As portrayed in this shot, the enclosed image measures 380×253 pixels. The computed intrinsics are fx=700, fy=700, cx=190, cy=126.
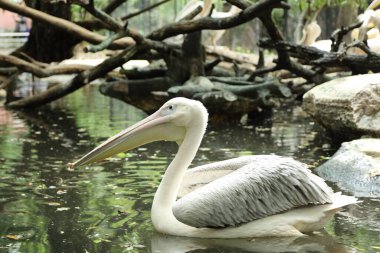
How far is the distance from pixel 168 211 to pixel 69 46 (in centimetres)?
749

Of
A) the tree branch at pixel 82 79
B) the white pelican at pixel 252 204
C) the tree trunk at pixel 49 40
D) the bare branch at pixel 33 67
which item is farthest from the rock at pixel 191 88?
the white pelican at pixel 252 204

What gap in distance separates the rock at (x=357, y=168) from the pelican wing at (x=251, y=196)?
1.08m

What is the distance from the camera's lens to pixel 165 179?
357 centimetres

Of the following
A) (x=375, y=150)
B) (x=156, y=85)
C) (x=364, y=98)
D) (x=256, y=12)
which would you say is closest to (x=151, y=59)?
(x=156, y=85)

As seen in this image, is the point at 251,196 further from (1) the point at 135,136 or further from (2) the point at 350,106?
(2) the point at 350,106

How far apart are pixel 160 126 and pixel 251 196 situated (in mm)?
612

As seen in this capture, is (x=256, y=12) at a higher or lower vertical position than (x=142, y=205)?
higher

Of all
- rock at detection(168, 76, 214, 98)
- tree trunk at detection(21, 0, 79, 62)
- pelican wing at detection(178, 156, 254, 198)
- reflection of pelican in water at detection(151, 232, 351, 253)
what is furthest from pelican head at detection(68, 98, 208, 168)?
tree trunk at detection(21, 0, 79, 62)

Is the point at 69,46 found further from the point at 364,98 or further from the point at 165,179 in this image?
the point at 165,179

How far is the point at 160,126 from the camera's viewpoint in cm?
362

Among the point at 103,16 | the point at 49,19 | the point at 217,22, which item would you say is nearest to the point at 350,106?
the point at 217,22

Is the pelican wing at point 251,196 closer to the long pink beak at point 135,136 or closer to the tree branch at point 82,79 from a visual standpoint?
the long pink beak at point 135,136

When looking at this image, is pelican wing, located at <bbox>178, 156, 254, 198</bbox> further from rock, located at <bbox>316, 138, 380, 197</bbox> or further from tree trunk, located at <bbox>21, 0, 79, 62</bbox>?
tree trunk, located at <bbox>21, 0, 79, 62</bbox>

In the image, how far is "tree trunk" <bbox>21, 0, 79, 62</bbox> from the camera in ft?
34.1
